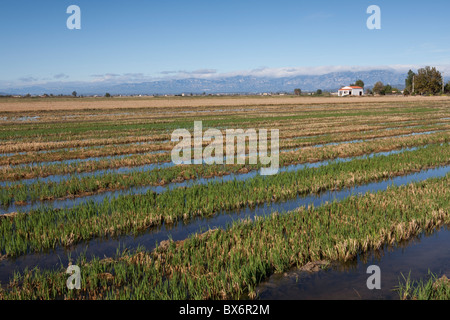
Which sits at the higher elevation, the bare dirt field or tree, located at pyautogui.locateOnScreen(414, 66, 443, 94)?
tree, located at pyautogui.locateOnScreen(414, 66, 443, 94)

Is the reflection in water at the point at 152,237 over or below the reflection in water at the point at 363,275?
over

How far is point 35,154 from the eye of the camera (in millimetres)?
Result: 18031

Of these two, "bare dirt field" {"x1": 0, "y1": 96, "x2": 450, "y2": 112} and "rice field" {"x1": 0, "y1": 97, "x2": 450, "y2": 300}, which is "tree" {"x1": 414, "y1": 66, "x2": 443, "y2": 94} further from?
"rice field" {"x1": 0, "y1": 97, "x2": 450, "y2": 300}

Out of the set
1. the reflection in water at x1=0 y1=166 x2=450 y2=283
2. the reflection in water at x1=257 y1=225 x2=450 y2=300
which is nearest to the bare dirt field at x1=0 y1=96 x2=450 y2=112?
the reflection in water at x1=0 y1=166 x2=450 y2=283

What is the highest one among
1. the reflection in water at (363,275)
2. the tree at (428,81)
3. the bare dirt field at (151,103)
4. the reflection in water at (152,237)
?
the tree at (428,81)

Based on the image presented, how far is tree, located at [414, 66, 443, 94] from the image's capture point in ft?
347

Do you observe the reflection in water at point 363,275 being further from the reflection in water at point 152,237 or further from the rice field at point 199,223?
the reflection in water at point 152,237

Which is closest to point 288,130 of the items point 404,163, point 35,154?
point 404,163

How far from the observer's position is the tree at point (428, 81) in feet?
347

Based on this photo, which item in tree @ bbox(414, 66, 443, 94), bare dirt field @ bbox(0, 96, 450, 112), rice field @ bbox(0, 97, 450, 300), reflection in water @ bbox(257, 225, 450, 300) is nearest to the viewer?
reflection in water @ bbox(257, 225, 450, 300)

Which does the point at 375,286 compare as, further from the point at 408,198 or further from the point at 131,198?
the point at 131,198

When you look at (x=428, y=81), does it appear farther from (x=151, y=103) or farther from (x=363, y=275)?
(x=363, y=275)

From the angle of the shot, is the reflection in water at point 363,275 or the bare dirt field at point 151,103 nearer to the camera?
the reflection in water at point 363,275

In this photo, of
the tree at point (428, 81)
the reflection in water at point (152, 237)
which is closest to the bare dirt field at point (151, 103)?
the tree at point (428, 81)
